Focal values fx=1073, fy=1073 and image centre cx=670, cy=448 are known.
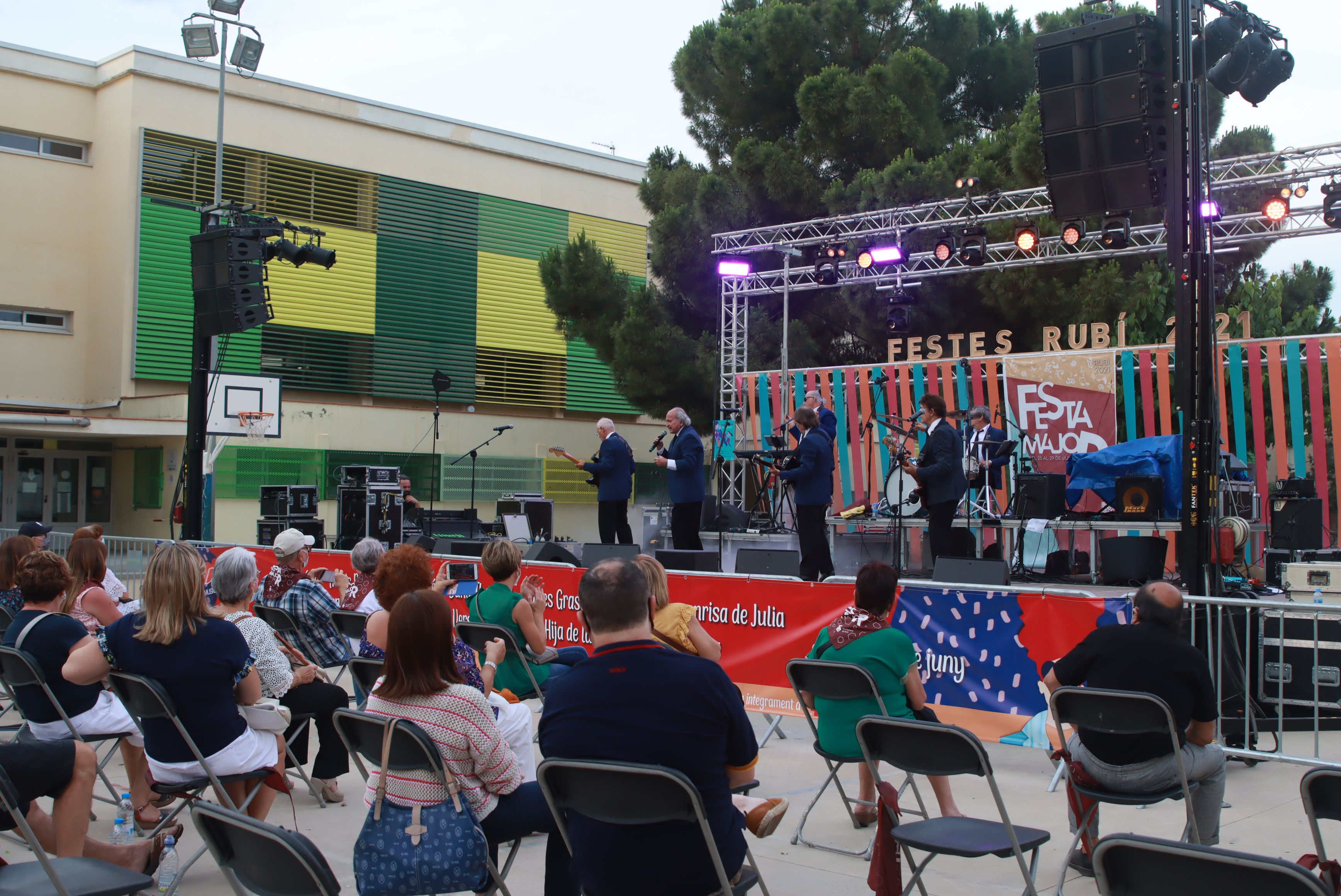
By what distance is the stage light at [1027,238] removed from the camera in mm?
13133

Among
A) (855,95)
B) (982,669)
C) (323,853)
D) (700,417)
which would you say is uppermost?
(855,95)

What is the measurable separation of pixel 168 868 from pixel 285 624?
73.3 inches

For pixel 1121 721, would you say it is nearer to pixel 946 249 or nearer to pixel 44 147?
pixel 946 249

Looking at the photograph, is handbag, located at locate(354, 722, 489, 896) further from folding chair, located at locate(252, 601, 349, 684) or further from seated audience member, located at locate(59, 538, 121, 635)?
seated audience member, located at locate(59, 538, 121, 635)

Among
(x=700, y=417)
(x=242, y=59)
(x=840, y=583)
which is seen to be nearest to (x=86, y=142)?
(x=242, y=59)

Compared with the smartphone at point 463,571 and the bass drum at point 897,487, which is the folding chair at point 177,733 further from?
the bass drum at point 897,487

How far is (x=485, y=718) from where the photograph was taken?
3035 millimetres

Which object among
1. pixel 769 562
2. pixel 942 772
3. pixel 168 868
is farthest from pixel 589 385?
pixel 942 772

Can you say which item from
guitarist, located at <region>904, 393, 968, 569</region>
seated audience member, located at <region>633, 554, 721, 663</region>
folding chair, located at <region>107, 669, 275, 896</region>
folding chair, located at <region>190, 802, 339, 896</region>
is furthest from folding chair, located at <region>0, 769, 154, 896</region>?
guitarist, located at <region>904, 393, 968, 569</region>

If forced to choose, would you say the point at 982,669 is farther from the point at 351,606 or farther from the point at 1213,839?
the point at 351,606

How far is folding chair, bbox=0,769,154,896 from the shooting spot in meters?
2.67

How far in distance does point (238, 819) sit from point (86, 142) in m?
21.3

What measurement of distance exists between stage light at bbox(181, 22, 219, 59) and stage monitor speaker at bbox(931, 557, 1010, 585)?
1136 cm

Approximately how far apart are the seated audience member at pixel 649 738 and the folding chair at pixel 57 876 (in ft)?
3.73
